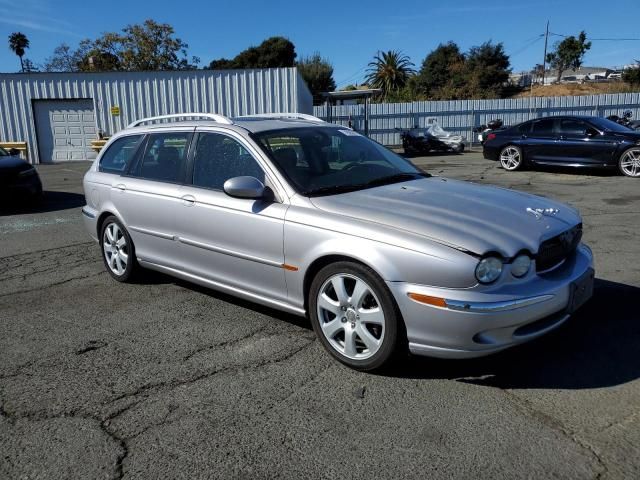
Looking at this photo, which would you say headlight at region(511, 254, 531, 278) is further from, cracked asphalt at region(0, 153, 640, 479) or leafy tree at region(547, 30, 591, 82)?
leafy tree at region(547, 30, 591, 82)

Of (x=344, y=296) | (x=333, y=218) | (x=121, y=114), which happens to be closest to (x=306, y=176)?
(x=333, y=218)

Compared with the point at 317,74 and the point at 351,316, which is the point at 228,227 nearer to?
the point at 351,316

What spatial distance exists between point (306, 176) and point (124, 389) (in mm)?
1877

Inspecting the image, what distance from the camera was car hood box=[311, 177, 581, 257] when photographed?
3.12m

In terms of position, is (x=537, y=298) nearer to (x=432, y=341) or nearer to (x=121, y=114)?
(x=432, y=341)

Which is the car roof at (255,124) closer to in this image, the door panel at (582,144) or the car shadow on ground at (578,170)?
the door panel at (582,144)

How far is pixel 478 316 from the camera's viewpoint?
296cm

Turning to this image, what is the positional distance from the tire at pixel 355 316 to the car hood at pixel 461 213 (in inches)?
14.6

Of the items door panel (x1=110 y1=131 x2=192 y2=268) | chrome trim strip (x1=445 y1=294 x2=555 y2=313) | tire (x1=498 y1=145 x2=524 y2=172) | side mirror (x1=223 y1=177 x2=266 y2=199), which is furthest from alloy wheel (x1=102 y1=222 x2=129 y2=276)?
tire (x1=498 y1=145 x2=524 y2=172)

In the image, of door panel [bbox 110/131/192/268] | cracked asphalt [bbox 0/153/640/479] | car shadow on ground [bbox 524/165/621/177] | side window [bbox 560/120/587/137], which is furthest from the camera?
car shadow on ground [bbox 524/165/621/177]

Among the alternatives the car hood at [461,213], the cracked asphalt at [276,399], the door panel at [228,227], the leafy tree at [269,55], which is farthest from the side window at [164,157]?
the leafy tree at [269,55]

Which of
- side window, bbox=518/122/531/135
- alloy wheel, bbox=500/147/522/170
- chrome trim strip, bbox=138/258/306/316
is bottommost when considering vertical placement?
chrome trim strip, bbox=138/258/306/316

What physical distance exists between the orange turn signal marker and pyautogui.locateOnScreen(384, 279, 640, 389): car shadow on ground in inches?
23.4

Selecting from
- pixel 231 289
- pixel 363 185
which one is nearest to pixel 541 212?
pixel 363 185
